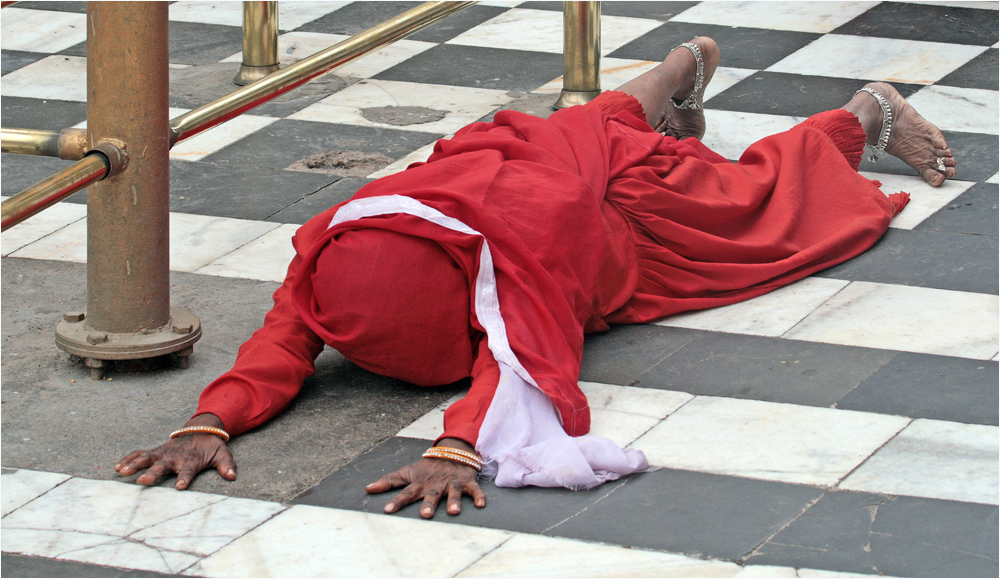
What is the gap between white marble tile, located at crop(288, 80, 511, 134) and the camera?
4008mm

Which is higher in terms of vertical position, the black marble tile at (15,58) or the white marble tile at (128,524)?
the white marble tile at (128,524)

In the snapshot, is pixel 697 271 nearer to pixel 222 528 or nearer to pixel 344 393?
pixel 344 393

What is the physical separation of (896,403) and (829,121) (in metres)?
1.04

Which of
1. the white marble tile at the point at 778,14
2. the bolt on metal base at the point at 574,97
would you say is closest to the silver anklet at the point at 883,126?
the bolt on metal base at the point at 574,97

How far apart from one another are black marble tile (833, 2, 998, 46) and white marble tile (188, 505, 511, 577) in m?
3.48

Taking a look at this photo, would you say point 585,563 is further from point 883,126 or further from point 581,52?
point 581,52

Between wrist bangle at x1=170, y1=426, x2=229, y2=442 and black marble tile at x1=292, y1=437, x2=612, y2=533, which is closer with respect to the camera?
black marble tile at x1=292, y1=437, x2=612, y2=533

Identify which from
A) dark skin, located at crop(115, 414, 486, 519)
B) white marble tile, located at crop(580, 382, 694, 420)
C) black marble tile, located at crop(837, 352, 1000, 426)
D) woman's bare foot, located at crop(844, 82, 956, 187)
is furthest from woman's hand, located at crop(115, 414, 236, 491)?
woman's bare foot, located at crop(844, 82, 956, 187)

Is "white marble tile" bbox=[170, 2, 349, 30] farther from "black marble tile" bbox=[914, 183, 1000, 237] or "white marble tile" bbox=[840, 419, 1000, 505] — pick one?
"white marble tile" bbox=[840, 419, 1000, 505]

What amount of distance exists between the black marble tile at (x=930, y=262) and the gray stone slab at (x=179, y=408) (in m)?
1.08

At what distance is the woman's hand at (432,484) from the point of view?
75.9 inches

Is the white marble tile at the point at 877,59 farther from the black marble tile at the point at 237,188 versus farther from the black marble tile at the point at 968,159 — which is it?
the black marble tile at the point at 237,188

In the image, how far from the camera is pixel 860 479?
1980mm

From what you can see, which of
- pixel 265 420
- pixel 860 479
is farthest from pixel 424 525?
pixel 860 479
